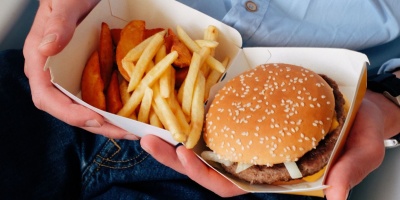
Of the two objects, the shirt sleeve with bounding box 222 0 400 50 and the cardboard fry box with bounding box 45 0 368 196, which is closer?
the cardboard fry box with bounding box 45 0 368 196

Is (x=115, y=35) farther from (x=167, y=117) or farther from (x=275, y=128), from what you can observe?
(x=275, y=128)

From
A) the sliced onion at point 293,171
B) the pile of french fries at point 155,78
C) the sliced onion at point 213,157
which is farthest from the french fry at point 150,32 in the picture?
the sliced onion at point 293,171

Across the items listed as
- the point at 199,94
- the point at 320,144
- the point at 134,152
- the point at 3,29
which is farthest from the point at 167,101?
the point at 3,29

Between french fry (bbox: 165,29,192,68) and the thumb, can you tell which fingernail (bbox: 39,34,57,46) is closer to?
the thumb

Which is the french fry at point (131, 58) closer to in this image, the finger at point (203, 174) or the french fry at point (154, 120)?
the french fry at point (154, 120)

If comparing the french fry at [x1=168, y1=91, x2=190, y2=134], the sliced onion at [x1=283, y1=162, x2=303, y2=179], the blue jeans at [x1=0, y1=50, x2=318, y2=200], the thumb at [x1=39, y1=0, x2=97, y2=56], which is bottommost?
the blue jeans at [x1=0, y1=50, x2=318, y2=200]

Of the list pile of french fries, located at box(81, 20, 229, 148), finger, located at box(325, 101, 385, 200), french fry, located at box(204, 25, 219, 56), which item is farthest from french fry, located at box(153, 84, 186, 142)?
finger, located at box(325, 101, 385, 200)

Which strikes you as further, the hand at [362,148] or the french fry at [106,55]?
the french fry at [106,55]
